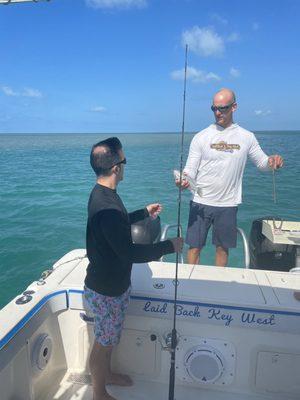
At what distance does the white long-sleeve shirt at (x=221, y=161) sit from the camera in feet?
10.4

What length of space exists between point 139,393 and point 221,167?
79.1 inches

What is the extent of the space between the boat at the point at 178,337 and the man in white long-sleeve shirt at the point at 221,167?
A: 2.67 ft

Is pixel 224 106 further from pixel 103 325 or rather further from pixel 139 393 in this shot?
pixel 139 393

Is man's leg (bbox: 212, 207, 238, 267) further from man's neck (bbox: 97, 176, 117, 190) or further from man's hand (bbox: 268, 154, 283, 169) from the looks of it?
man's neck (bbox: 97, 176, 117, 190)

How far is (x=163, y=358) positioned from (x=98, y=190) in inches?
52.9

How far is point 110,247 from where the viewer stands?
5.96 ft

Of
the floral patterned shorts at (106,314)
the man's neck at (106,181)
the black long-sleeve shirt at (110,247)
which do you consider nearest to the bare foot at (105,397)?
the floral patterned shorts at (106,314)

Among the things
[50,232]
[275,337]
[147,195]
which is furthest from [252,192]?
[275,337]

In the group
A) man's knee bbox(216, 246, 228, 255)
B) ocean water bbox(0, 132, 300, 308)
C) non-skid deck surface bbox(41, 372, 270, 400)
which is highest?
man's knee bbox(216, 246, 228, 255)

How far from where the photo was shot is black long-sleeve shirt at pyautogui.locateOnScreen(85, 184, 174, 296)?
1.75 meters

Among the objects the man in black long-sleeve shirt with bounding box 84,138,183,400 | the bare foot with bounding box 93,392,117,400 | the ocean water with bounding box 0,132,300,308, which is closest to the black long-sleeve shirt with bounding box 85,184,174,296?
the man in black long-sleeve shirt with bounding box 84,138,183,400

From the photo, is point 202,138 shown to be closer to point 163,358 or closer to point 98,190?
point 98,190

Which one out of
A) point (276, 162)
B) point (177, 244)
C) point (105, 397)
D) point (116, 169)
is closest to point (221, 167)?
point (276, 162)

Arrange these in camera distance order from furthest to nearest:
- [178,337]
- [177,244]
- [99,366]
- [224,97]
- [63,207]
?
[63,207] → [224,97] → [178,337] → [99,366] → [177,244]
